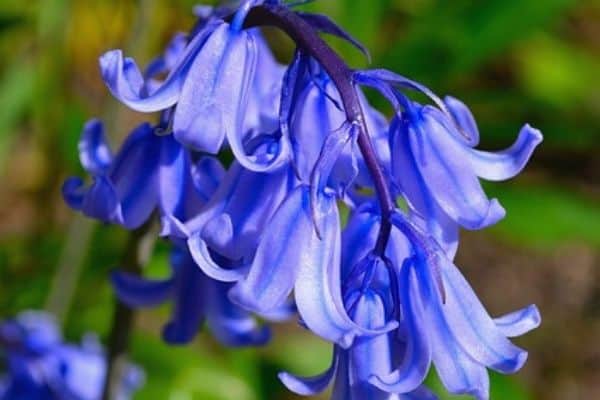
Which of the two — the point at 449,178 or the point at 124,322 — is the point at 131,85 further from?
the point at 124,322

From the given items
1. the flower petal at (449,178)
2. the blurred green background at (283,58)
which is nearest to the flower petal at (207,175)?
the flower petal at (449,178)

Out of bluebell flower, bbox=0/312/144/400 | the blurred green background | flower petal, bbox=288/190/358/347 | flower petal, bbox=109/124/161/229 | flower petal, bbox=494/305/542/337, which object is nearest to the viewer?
flower petal, bbox=288/190/358/347

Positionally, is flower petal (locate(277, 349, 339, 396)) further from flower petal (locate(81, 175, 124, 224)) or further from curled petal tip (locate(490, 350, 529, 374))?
flower petal (locate(81, 175, 124, 224))

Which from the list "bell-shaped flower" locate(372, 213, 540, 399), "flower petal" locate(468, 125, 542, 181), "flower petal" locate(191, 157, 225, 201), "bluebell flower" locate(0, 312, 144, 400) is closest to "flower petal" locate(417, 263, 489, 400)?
"bell-shaped flower" locate(372, 213, 540, 399)

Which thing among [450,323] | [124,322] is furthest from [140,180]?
[450,323]

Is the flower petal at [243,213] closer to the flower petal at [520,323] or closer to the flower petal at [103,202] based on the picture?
the flower petal at [103,202]

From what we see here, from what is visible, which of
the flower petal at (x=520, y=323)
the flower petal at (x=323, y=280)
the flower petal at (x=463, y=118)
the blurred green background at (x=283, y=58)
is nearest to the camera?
the flower petal at (x=323, y=280)
